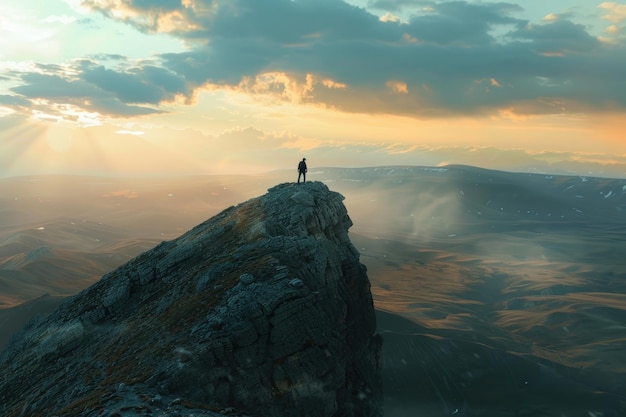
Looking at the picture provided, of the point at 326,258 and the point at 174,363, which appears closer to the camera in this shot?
the point at 174,363

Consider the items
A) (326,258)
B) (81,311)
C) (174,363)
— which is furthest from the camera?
(81,311)

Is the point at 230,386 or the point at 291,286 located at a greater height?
the point at 291,286

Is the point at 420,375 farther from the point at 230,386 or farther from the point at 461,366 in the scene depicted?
the point at 230,386

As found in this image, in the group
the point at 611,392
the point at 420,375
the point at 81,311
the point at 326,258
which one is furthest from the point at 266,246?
the point at 611,392

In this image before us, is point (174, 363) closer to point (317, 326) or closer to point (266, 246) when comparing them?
point (317, 326)

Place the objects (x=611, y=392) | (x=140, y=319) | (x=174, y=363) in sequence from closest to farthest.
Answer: (x=174, y=363) → (x=140, y=319) → (x=611, y=392)

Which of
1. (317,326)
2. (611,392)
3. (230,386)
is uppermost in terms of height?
(317,326)

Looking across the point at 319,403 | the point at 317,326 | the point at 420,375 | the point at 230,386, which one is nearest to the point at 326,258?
the point at 317,326
